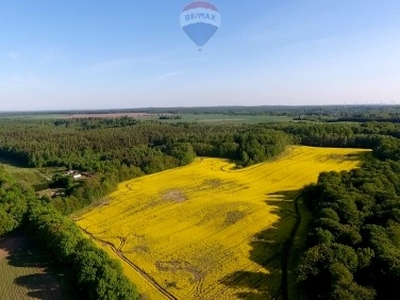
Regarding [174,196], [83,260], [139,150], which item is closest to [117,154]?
[139,150]

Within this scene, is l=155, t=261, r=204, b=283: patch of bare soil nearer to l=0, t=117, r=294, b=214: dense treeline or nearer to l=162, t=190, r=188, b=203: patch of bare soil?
l=162, t=190, r=188, b=203: patch of bare soil

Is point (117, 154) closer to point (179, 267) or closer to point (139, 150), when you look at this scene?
point (139, 150)

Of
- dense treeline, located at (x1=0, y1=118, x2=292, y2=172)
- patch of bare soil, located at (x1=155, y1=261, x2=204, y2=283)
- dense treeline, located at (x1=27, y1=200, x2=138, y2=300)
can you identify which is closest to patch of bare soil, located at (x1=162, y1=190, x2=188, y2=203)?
dense treeline, located at (x1=0, y1=118, x2=292, y2=172)

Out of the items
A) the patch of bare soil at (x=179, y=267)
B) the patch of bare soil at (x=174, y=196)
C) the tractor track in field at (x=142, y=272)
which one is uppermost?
the patch of bare soil at (x=174, y=196)

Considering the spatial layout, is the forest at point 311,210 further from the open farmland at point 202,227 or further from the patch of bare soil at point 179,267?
the patch of bare soil at point 179,267

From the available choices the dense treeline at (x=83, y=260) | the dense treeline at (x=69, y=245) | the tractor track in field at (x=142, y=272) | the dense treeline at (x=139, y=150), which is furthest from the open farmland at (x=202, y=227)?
the dense treeline at (x=139, y=150)

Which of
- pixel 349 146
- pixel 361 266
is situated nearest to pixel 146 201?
pixel 361 266
